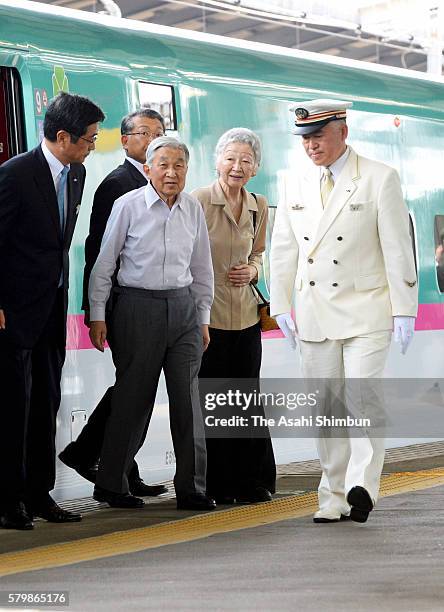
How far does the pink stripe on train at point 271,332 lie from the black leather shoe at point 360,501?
1.84 m

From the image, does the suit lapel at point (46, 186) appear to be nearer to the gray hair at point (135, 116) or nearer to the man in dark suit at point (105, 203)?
the man in dark suit at point (105, 203)

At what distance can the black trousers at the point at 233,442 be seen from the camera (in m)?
7.61

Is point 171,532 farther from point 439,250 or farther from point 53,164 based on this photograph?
point 439,250

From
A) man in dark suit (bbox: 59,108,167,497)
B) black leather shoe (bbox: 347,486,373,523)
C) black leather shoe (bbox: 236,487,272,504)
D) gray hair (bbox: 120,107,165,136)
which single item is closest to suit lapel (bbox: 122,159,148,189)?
man in dark suit (bbox: 59,108,167,497)

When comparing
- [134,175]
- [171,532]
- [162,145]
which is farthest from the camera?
[134,175]

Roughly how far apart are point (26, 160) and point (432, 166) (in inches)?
169

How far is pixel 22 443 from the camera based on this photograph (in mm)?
6723

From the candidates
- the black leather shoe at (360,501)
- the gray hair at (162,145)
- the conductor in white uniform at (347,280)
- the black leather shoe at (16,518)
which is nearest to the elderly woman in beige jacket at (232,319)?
the gray hair at (162,145)

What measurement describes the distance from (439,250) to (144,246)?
12.4ft

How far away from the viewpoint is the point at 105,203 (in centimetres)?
743

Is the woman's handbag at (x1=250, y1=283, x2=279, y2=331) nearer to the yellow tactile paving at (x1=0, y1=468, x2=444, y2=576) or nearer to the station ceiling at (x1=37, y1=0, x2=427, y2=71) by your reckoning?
the yellow tactile paving at (x1=0, y1=468, x2=444, y2=576)

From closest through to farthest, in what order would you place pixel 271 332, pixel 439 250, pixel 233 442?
1. pixel 233 442
2. pixel 271 332
3. pixel 439 250

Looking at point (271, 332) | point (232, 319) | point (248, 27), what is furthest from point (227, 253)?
point (248, 27)

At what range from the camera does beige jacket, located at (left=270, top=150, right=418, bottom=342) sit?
260 inches
